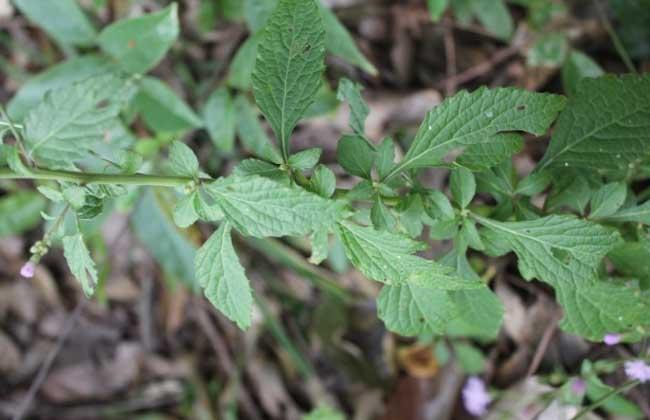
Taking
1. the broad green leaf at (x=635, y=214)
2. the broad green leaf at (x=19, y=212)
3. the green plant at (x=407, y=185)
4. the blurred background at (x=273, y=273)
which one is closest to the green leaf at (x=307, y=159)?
the green plant at (x=407, y=185)

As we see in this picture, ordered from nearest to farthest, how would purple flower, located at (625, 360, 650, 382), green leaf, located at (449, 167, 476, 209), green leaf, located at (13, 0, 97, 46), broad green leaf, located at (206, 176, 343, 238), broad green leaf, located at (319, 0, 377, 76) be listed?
broad green leaf, located at (206, 176, 343, 238)
green leaf, located at (449, 167, 476, 209)
purple flower, located at (625, 360, 650, 382)
broad green leaf, located at (319, 0, 377, 76)
green leaf, located at (13, 0, 97, 46)

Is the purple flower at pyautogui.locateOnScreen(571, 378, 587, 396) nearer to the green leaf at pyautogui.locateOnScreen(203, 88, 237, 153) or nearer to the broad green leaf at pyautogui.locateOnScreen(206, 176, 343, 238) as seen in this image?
the broad green leaf at pyautogui.locateOnScreen(206, 176, 343, 238)

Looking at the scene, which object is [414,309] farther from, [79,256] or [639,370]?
[79,256]

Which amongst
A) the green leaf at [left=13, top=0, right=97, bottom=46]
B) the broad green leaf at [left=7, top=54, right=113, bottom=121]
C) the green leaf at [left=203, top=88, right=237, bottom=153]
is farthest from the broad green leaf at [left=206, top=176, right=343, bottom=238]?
the green leaf at [left=13, top=0, right=97, bottom=46]

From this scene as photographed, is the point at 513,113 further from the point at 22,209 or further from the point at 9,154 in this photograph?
the point at 22,209

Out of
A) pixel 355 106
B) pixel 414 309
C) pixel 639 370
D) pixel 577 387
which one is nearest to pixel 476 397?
pixel 577 387

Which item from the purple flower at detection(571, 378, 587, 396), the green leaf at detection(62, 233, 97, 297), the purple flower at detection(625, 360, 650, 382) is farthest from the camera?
the purple flower at detection(571, 378, 587, 396)
